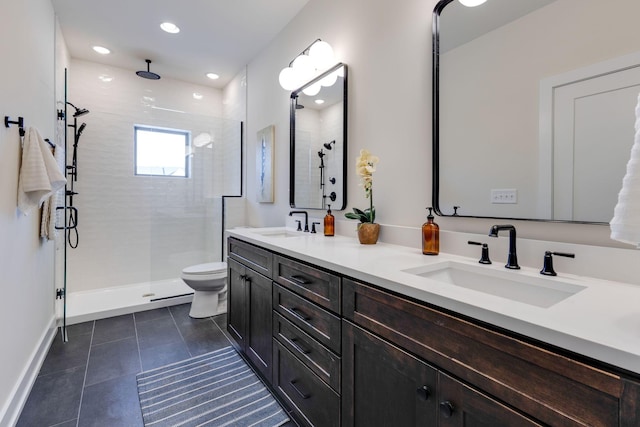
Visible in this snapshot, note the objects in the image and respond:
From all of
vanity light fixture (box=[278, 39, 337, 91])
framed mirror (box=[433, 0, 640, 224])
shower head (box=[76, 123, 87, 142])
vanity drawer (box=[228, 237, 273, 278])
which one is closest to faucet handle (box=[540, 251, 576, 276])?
framed mirror (box=[433, 0, 640, 224])

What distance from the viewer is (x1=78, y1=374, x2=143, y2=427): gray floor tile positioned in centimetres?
149

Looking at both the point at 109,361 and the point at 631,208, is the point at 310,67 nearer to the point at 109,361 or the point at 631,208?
the point at 631,208

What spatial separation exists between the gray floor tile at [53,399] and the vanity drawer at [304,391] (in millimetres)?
1047

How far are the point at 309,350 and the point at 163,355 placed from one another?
1405 mm

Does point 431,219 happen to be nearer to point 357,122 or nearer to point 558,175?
point 558,175

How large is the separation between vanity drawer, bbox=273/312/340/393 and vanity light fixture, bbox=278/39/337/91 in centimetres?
164

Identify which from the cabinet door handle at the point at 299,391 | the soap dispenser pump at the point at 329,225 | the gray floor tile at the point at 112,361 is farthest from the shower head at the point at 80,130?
the cabinet door handle at the point at 299,391

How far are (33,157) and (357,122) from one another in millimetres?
1850

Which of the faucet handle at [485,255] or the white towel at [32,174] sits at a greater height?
the white towel at [32,174]

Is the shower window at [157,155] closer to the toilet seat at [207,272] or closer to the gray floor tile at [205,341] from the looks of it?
the toilet seat at [207,272]

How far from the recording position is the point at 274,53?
9.52 feet

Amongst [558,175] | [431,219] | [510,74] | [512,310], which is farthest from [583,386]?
[510,74]

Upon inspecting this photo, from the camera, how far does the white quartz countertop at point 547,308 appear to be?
1.79 feet

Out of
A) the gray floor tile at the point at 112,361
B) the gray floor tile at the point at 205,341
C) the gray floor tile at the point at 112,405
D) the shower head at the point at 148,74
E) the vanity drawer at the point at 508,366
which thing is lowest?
the gray floor tile at the point at 112,405
